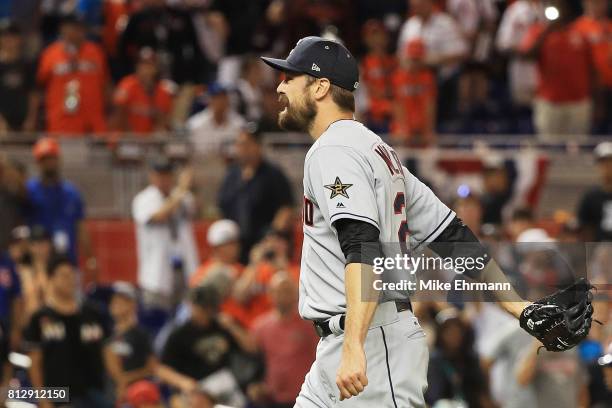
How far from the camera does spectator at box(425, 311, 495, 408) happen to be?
9398mm

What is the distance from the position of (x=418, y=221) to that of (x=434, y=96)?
8.59 metres

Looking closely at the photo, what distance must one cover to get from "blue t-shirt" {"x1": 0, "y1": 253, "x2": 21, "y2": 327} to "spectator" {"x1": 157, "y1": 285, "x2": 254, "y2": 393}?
152 cm

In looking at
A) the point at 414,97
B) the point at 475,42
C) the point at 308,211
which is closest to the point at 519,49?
the point at 475,42

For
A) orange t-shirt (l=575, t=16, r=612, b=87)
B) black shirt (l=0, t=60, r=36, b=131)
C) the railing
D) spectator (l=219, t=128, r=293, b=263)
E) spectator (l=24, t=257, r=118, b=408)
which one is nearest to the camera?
spectator (l=24, t=257, r=118, b=408)

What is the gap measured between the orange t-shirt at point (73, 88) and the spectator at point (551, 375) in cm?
569

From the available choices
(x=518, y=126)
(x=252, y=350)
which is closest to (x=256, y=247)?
(x=252, y=350)

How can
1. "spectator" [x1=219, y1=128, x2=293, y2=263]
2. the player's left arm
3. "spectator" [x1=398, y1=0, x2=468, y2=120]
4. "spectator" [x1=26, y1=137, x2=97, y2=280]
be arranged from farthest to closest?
"spectator" [x1=398, y1=0, x2=468, y2=120], "spectator" [x1=26, y1=137, x2=97, y2=280], "spectator" [x1=219, y1=128, x2=293, y2=263], the player's left arm

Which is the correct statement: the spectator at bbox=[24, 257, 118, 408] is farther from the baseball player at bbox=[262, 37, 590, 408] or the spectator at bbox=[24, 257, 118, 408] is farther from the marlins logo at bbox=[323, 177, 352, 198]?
the marlins logo at bbox=[323, 177, 352, 198]

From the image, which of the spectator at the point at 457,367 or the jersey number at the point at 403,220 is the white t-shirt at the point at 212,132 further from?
the jersey number at the point at 403,220

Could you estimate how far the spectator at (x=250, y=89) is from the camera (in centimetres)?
1365

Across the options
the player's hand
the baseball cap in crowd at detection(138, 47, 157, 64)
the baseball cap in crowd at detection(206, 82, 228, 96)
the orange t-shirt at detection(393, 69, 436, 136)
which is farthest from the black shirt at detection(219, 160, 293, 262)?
the player's hand

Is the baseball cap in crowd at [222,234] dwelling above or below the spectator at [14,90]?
below

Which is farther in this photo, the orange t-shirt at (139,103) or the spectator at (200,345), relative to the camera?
the orange t-shirt at (139,103)

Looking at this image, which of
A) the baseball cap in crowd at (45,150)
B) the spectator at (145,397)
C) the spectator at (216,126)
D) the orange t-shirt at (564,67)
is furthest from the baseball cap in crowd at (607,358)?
the orange t-shirt at (564,67)
